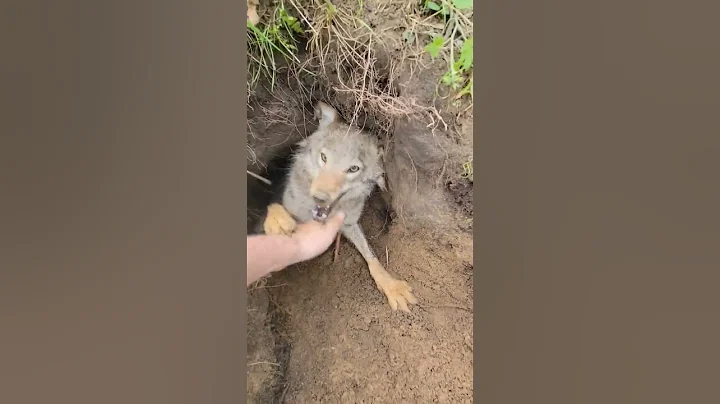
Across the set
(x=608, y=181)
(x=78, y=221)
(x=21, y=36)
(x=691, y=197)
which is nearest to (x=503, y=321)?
(x=608, y=181)

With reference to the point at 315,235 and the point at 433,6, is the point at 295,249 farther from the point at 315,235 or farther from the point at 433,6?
the point at 433,6

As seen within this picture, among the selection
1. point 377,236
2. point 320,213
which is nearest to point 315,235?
point 320,213

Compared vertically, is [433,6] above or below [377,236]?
above

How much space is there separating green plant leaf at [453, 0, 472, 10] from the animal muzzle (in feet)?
1.89

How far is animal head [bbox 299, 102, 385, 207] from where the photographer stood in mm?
1517

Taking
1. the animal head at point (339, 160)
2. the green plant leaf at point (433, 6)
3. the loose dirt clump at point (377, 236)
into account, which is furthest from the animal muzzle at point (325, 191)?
the green plant leaf at point (433, 6)

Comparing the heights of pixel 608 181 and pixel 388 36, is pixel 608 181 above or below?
below

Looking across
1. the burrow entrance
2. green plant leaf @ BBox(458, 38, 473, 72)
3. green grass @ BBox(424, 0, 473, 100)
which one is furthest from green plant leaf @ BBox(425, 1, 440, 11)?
the burrow entrance

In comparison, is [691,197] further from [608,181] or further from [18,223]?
[18,223]

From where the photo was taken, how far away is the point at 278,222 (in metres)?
1.50

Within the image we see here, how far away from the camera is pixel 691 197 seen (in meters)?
1.37

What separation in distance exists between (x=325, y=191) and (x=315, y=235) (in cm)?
13

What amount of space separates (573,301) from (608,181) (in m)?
0.34

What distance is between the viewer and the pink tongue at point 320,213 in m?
1.52
